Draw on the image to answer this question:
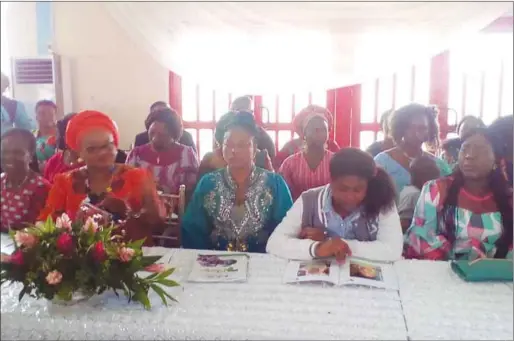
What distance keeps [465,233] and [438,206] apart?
0.40 ft

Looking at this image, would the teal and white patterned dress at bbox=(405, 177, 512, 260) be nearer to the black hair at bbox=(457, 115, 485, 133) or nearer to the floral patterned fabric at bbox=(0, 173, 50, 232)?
the black hair at bbox=(457, 115, 485, 133)

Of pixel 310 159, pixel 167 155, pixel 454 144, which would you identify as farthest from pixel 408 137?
pixel 167 155

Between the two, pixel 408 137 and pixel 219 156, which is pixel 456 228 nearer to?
pixel 408 137

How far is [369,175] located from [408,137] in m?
0.73

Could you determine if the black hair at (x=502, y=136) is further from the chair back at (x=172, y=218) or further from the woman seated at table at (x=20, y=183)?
the woman seated at table at (x=20, y=183)

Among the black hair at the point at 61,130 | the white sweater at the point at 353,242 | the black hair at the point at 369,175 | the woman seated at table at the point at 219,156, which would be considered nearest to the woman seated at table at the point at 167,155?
the woman seated at table at the point at 219,156

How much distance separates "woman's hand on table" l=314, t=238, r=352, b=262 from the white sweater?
35 mm

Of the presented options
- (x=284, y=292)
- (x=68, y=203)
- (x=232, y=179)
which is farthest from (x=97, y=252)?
(x=232, y=179)

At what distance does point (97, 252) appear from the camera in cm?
126

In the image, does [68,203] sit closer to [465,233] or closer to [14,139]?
[14,139]

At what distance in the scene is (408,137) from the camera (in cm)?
240

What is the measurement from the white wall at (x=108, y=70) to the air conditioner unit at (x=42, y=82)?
0.04 meters

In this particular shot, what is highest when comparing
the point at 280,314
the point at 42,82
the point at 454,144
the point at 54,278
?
the point at 42,82

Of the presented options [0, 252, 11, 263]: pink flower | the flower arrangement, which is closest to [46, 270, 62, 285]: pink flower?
the flower arrangement
